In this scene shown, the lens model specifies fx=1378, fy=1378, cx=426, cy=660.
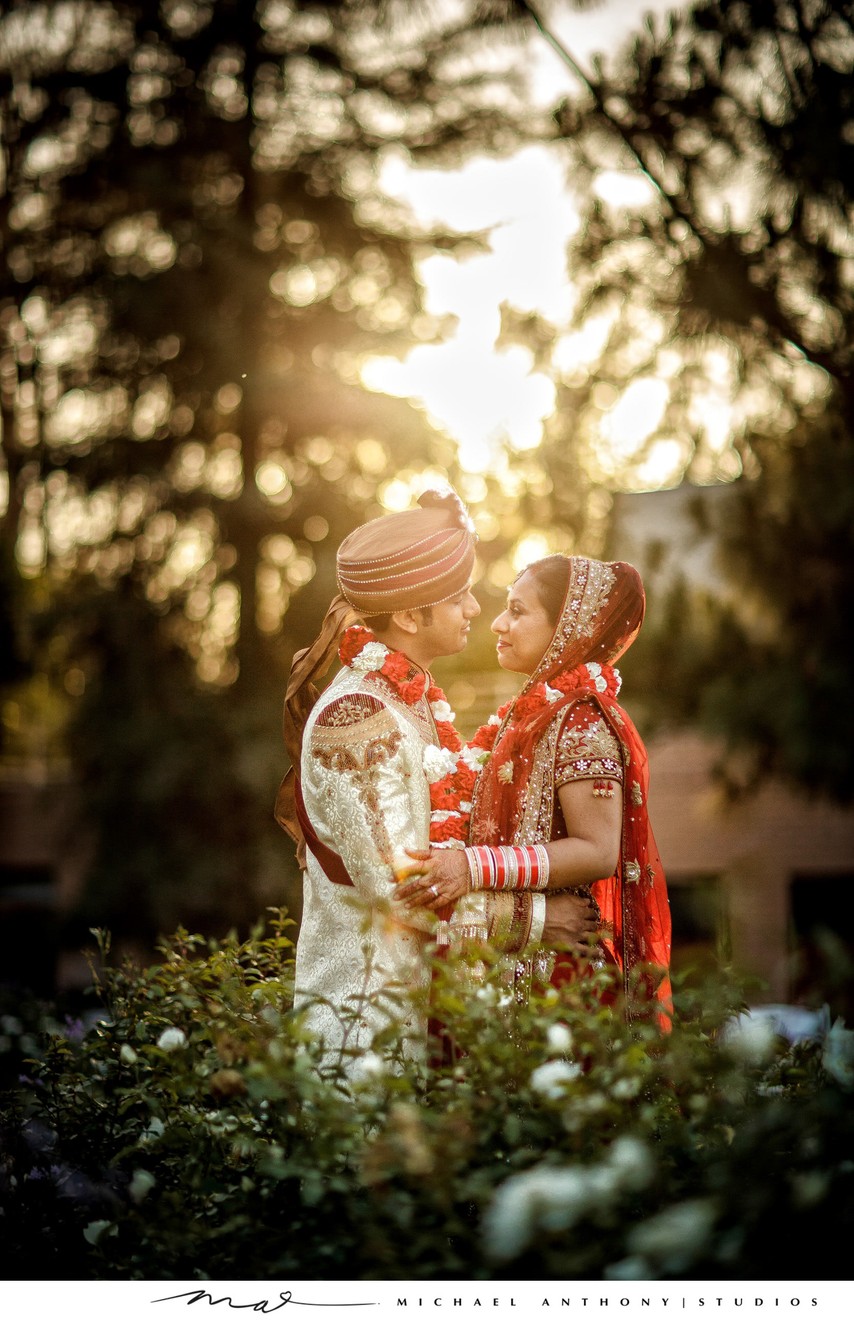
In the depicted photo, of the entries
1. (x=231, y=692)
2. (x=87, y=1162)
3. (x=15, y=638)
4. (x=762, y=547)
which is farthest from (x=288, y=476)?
(x=87, y=1162)

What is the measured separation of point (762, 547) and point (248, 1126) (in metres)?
4.84

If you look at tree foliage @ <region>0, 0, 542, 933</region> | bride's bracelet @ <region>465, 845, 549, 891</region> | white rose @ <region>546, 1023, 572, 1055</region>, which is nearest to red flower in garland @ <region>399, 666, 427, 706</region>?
bride's bracelet @ <region>465, 845, 549, 891</region>

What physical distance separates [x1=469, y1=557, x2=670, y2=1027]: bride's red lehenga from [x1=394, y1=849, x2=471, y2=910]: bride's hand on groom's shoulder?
185 mm

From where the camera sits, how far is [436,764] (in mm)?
2779

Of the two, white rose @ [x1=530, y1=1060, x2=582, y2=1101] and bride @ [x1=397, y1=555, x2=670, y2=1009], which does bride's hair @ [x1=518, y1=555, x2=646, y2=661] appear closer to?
bride @ [x1=397, y1=555, x2=670, y2=1009]

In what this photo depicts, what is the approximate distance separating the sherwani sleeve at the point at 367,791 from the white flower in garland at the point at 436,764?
0.02m

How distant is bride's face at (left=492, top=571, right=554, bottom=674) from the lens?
9.53 ft

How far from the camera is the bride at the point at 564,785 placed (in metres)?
2.64

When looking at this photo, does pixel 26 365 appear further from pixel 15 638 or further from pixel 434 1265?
pixel 434 1265

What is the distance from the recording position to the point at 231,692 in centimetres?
1040

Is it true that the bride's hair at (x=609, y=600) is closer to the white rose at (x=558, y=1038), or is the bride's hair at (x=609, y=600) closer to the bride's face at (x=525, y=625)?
the bride's face at (x=525, y=625)

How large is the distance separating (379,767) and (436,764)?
0.17 m
